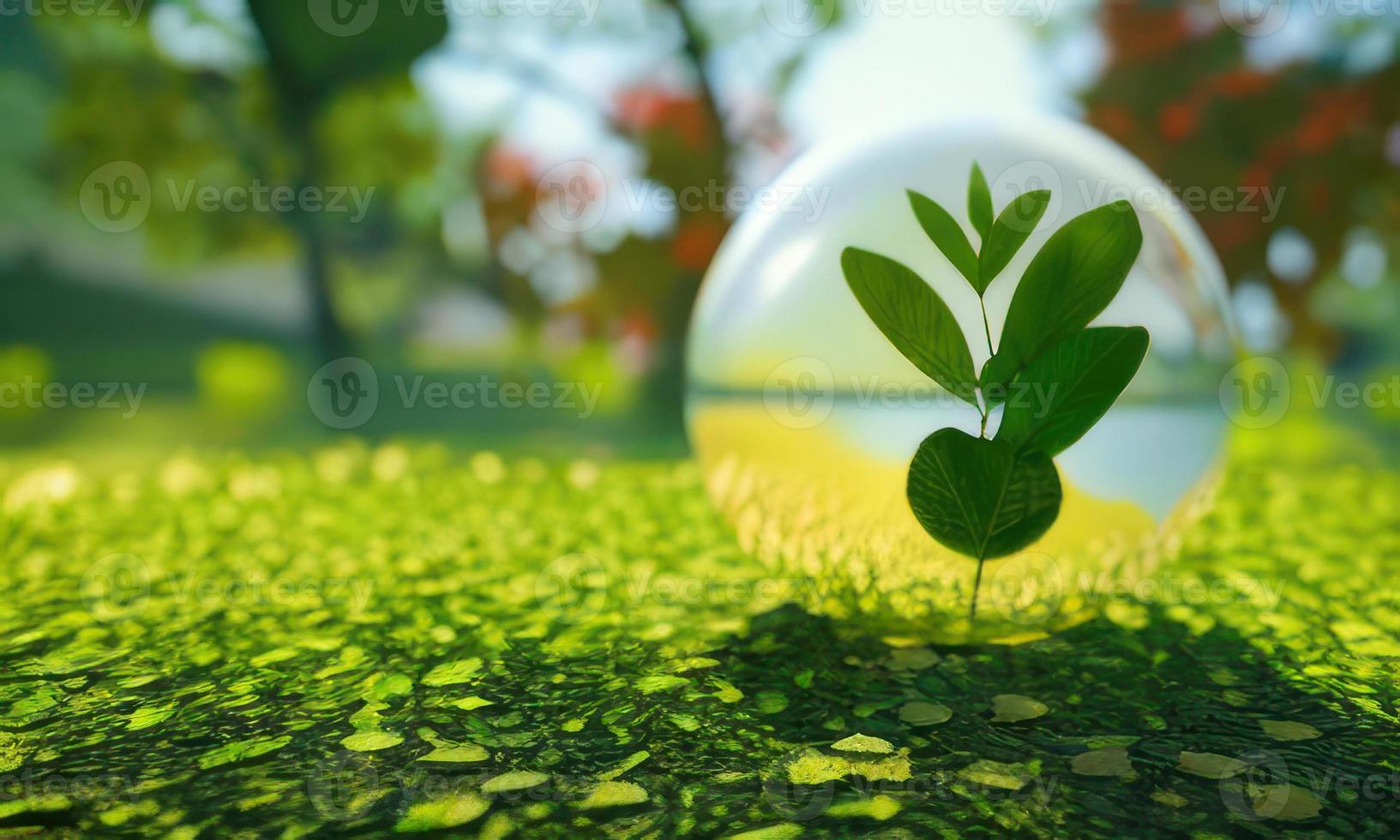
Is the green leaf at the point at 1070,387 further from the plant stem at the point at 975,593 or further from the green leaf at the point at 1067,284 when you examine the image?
the plant stem at the point at 975,593

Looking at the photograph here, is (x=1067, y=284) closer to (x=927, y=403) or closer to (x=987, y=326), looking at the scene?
(x=987, y=326)

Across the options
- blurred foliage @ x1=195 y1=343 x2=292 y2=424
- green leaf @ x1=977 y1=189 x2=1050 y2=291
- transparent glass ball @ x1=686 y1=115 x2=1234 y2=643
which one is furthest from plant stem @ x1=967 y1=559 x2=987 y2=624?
blurred foliage @ x1=195 y1=343 x2=292 y2=424

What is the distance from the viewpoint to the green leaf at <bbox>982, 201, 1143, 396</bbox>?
1305 millimetres

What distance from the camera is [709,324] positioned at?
1854 mm

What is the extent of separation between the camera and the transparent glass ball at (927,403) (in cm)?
154

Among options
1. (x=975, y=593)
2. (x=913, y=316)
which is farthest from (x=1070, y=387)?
(x=975, y=593)

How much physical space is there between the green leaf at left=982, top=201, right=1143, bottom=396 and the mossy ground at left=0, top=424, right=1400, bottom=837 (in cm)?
53

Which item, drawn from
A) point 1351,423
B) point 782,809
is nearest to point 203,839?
point 782,809

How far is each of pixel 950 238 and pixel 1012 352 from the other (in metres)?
0.19

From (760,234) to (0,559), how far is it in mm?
2159

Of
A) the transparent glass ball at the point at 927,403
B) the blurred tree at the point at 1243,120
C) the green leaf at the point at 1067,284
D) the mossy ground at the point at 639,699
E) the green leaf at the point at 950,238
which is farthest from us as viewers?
the blurred tree at the point at 1243,120

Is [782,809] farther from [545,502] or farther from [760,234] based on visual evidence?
[545,502]

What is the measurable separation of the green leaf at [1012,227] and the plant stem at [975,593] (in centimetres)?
42

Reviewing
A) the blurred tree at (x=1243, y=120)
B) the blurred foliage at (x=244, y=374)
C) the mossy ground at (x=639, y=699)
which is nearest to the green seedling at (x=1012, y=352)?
the mossy ground at (x=639, y=699)
